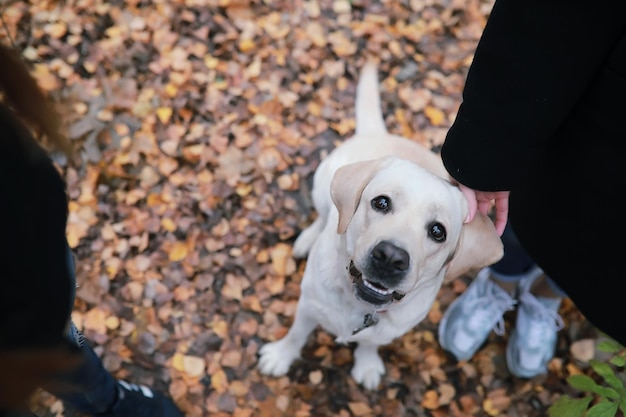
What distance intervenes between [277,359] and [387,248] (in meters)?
1.34

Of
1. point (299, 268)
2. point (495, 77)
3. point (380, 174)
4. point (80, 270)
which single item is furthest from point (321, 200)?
point (80, 270)

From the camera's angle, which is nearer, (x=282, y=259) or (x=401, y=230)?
(x=401, y=230)

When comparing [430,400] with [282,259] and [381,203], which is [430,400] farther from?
[381,203]

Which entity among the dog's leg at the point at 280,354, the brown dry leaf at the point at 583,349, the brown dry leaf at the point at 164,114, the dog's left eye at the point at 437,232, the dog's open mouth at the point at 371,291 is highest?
the dog's left eye at the point at 437,232

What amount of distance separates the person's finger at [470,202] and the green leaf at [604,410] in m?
0.81

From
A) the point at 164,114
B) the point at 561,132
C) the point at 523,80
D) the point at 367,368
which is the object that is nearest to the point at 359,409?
the point at 367,368

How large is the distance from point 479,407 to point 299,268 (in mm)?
1264

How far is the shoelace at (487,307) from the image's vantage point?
9.56 feet

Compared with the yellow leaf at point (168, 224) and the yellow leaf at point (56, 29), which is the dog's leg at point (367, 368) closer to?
the yellow leaf at point (168, 224)

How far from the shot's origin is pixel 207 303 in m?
2.98

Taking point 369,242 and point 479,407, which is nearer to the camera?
point 369,242

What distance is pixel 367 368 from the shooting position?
284cm

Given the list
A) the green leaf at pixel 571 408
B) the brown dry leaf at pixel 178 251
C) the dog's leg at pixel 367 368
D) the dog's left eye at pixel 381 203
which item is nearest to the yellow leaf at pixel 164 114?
the brown dry leaf at pixel 178 251

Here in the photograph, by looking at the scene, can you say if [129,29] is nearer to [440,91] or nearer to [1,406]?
[440,91]
